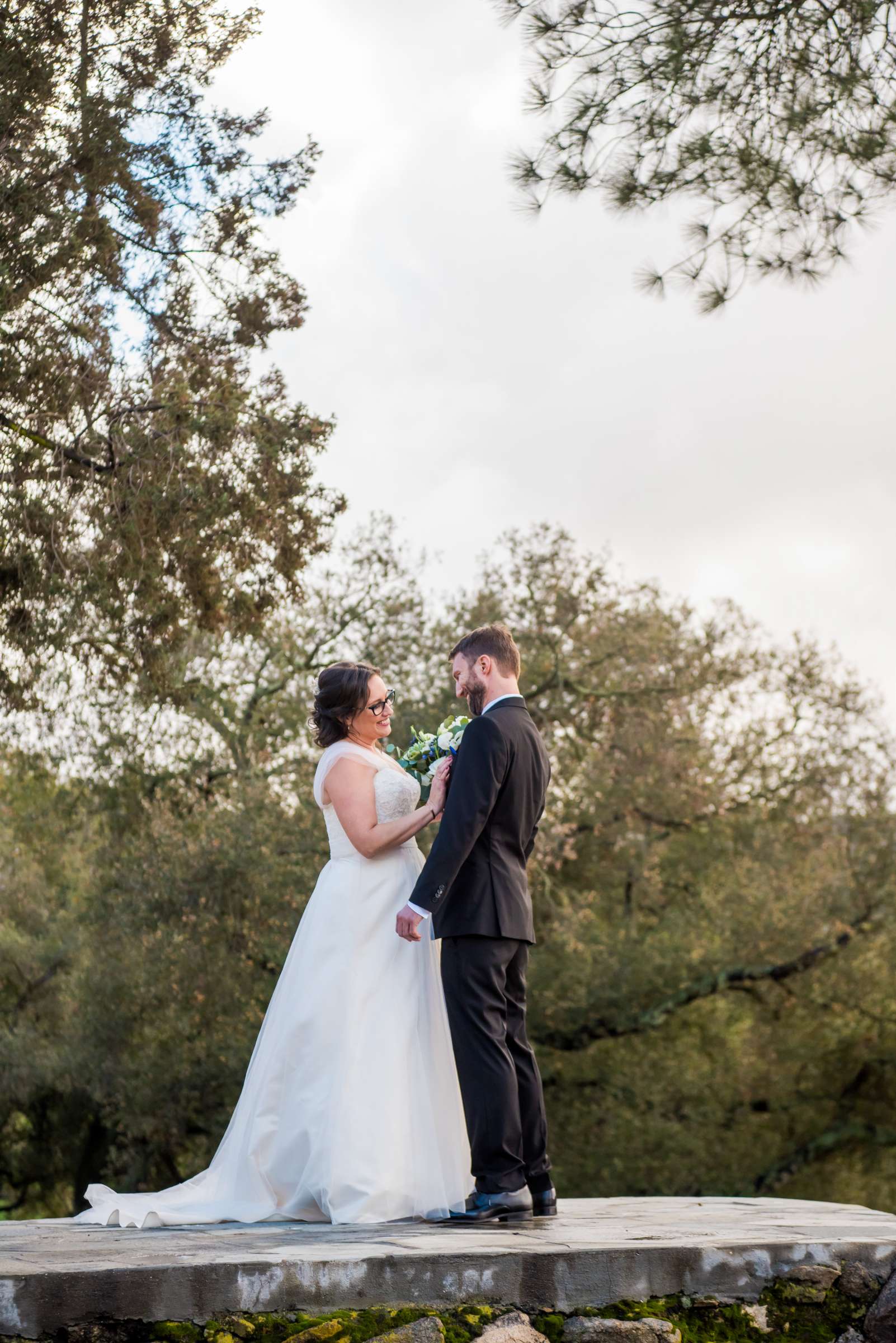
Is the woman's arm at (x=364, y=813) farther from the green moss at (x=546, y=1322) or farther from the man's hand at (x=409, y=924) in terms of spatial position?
the green moss at (x=546, y=1322)

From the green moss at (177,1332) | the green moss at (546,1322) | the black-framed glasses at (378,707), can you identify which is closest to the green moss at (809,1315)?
the green moss at (546,1322)

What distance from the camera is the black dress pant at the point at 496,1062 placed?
4.56m

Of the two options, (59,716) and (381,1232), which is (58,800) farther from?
(381,1232)

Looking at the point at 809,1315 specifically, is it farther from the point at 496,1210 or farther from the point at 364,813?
the point at 364,813

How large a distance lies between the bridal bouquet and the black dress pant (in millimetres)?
770

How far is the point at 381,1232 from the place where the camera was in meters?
4.25

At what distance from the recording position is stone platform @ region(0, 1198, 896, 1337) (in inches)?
133

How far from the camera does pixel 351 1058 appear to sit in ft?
16.0

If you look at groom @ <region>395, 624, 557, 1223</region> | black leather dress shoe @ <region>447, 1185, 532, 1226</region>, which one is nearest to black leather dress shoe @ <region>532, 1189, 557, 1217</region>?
groom @ <region>395, 624, 557, 1223</region>

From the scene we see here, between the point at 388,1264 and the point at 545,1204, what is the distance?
137 centimetres

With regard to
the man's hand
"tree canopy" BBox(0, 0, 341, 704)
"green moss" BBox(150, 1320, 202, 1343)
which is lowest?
"green moss" BBox(150, 1320, 202, 1343)

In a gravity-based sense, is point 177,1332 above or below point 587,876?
below

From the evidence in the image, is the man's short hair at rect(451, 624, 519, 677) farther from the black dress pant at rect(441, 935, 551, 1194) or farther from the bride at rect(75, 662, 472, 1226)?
the black dress pant at rect(441, 935, 551, 1194)

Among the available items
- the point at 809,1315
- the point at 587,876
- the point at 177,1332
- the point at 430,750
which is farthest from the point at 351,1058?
the point at 587,876
